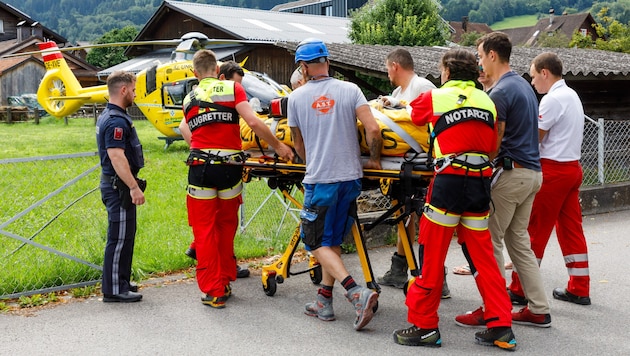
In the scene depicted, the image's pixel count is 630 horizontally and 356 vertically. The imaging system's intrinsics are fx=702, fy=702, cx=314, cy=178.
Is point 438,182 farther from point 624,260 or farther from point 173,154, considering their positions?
point 173,154

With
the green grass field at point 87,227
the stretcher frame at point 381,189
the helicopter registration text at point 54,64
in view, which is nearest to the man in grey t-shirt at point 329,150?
the stretcher frame at point 381,189

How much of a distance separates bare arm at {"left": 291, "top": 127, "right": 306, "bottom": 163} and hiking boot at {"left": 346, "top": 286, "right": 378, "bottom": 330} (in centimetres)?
120

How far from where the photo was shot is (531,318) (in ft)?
18.1

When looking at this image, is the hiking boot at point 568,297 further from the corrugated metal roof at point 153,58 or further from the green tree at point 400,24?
the corrugated metal roof at point 153,58

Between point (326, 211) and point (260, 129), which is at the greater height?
point (260, 129)

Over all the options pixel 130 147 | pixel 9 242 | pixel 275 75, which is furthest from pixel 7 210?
pixel 275 75

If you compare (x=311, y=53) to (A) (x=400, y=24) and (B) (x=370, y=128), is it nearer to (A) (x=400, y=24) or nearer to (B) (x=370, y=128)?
(B) (x=370, y=128)

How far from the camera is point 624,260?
301 inches

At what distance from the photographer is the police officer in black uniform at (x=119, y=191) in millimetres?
6125

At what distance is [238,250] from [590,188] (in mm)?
5812

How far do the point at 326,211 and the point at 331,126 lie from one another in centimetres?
66

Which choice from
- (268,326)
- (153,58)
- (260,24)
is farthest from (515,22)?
(268,326)

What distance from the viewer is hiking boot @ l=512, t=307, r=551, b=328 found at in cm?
548

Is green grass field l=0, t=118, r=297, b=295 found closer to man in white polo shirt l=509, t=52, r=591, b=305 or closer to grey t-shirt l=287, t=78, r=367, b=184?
grey t-shirt l=287, t=78, r=367, b=184
